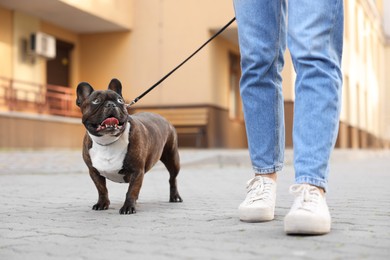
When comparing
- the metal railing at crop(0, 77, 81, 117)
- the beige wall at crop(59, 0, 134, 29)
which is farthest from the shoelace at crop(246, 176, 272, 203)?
the beige wall at crop(59, 0, 134, 29)

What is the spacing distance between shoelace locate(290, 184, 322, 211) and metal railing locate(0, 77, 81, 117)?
526 inches

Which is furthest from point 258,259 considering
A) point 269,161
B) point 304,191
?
point 269,161

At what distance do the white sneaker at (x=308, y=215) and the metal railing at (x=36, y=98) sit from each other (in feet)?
43.9

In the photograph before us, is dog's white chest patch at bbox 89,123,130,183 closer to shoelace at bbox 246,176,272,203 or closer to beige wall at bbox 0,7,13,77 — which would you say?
shoelace at bbox 246,176,272,203

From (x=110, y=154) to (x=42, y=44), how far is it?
13.8 metres

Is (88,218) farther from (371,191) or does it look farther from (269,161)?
(371,191)

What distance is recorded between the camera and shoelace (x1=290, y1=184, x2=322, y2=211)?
2.52 meters

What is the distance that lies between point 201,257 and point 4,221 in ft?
4.85

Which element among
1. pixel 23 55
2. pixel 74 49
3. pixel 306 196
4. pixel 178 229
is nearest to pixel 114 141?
pixel 178 229

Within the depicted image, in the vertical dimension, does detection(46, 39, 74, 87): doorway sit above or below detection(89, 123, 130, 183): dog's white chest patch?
above

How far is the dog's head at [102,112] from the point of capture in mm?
3289

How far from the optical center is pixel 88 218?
329 centimetres

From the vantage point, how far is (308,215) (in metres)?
2.44

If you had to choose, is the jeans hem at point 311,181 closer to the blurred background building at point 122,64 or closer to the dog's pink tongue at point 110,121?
the dog's pink tongue at point 110,121
